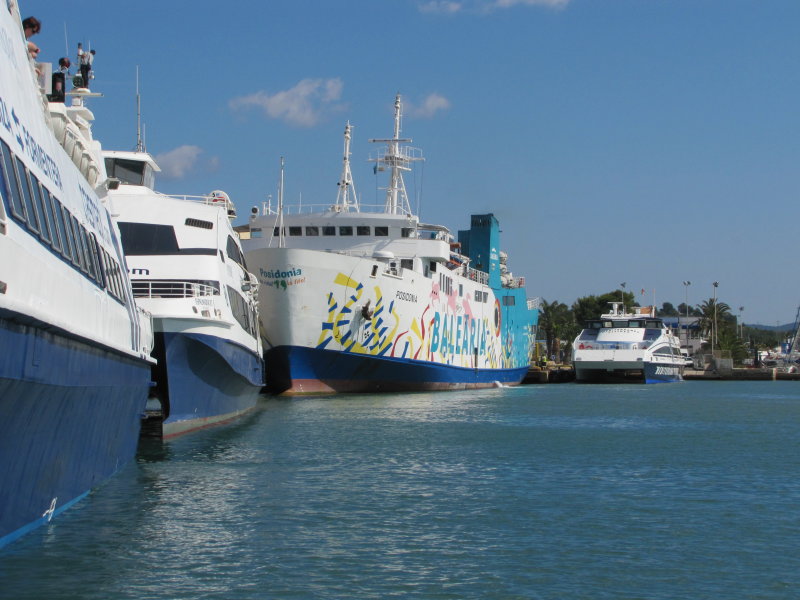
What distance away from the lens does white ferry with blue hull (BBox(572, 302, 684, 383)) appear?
7062 cm

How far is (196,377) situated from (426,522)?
391 inches

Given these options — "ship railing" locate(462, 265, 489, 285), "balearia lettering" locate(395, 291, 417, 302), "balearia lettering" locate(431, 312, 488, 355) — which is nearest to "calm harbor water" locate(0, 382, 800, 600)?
"balearia lettering" locate(395, 291, 417, 302)

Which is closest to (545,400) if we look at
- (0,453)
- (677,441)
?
(677,441)

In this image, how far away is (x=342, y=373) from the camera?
4316 centimetres

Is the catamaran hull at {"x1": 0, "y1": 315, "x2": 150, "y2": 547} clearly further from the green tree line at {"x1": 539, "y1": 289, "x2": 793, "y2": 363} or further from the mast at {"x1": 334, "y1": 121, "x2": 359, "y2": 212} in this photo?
the green tree line at {"x1": 539, "y1": 289, "x2": 793, "y2": 363}

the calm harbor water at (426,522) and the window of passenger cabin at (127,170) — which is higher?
the window of passenger cabin at (127,170)

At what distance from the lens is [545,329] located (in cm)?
13150

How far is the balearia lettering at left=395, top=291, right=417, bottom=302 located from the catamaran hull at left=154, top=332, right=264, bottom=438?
18700mm

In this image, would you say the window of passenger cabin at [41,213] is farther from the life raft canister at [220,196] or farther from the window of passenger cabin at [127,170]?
the life raft canister at [220,196]

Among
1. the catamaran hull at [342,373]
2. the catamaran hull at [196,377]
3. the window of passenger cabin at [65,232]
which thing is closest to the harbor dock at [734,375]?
the catamaran hull at [342,373]

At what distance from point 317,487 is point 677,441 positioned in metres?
12.3

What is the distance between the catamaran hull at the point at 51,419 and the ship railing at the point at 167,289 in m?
6.17

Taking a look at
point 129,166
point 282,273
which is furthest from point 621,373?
point 129,166

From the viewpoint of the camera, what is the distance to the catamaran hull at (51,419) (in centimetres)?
948
